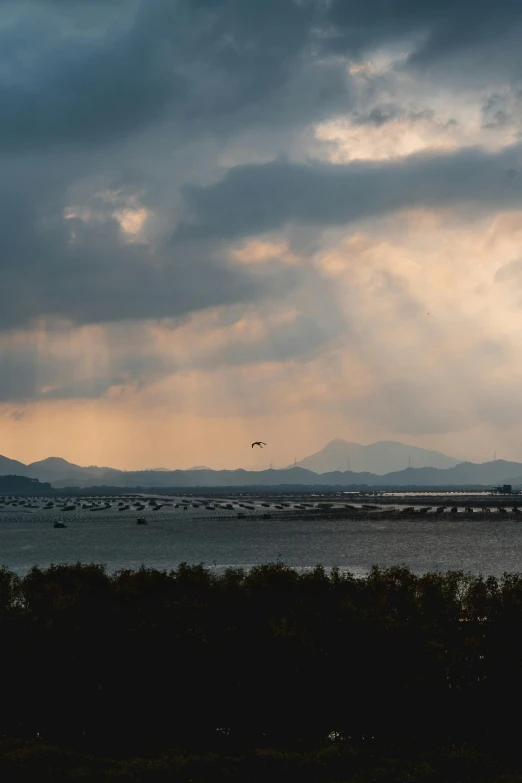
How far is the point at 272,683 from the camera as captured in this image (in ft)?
147

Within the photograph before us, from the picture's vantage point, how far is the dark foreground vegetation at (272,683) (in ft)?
122

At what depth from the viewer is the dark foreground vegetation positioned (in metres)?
37.1

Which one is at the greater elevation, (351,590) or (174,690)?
(351,590)

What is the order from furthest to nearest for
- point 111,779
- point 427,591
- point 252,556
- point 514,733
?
point 252,556, point 427,591, point 514,733, point 111,779

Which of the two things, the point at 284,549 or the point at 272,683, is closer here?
the point at 272,683

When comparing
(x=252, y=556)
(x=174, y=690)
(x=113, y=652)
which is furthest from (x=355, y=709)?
(x=252, y=556)

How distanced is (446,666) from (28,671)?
77.6ft

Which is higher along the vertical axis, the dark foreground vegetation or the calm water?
the dark foreground vegetation

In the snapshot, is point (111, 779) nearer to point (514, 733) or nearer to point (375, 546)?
point (514, 733)

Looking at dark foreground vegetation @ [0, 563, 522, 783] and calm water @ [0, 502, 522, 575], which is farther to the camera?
calm water @ [0, 502, 522, 575]

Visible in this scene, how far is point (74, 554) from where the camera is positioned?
153 meters

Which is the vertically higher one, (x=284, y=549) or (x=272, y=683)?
(x=272, y=683)

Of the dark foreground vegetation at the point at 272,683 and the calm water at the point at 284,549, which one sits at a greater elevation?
the dark foreground vegetation at the point at 272,683

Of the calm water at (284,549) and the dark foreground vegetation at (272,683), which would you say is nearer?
the dark foreground vegetation at (272,683)
